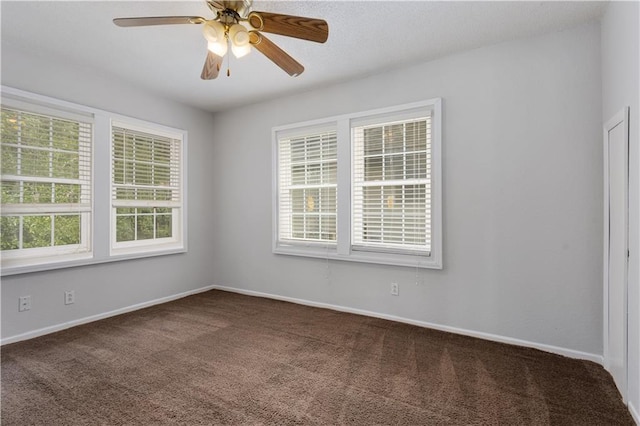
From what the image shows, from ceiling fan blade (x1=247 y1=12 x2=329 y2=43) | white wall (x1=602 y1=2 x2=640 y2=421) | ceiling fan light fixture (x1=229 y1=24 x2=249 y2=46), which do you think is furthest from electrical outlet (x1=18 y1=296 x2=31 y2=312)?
white wall (x1=602 y1=2 x2=640 y2=421)

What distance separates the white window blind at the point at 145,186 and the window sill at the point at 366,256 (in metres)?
1.57

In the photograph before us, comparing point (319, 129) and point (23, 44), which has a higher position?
point (23, 44)

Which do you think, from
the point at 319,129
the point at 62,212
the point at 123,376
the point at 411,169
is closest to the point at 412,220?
the point at 411,169

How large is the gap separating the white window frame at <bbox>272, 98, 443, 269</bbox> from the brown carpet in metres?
0.72

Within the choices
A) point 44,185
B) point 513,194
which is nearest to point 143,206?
point 44,185

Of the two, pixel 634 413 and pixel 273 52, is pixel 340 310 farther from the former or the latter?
pixel 273 52

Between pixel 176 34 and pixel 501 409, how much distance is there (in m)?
3.62

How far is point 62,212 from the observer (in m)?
3.29

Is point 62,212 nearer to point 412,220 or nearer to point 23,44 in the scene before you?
point 23,44

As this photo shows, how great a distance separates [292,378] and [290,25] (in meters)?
2.33

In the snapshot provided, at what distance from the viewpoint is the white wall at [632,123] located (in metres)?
1.86

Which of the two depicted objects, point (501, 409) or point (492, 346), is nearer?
point (501, 409)

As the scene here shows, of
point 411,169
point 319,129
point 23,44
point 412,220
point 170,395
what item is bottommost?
point 170,395

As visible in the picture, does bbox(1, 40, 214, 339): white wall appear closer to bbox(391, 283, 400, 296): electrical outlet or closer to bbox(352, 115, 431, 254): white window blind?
bbox(352, 115, 431, 254): white window blind
